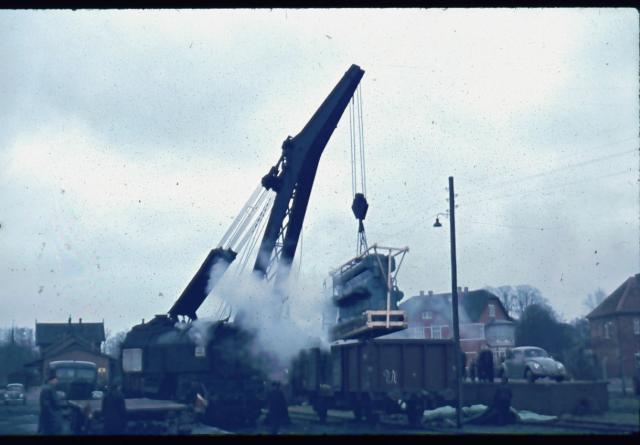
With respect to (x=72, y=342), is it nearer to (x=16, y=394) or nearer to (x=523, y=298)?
(x=16, y=394)

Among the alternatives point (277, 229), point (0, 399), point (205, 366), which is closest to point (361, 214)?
point (277, 229)

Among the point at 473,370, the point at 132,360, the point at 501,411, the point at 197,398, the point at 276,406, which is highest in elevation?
the point at 132,360

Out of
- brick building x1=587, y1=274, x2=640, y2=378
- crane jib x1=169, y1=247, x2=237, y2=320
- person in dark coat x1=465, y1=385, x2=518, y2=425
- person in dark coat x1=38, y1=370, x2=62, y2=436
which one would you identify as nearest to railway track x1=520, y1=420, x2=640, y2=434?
person in dark coat x1=465, y1=385, x2=518, y2=425

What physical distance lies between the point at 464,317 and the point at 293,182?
37.1 metres

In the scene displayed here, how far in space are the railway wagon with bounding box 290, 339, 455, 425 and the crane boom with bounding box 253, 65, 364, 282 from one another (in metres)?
4.22

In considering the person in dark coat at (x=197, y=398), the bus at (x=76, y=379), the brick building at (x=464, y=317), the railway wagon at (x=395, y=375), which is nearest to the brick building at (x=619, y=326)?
the brick building at (x=464, y=317)

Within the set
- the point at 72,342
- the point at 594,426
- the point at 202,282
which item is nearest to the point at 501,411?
the point at 594,426

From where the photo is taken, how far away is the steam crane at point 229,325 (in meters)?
21.9

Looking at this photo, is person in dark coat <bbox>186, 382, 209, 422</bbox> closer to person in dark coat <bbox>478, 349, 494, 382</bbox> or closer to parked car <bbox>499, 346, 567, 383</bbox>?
person in dark coat <bbox>478, 349, 494, 382</bbox>

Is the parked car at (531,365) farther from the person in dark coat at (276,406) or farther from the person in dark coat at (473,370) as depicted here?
the person in dark coat at (276,406)

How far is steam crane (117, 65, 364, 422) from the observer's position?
2188 cm

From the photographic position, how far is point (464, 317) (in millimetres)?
58062
